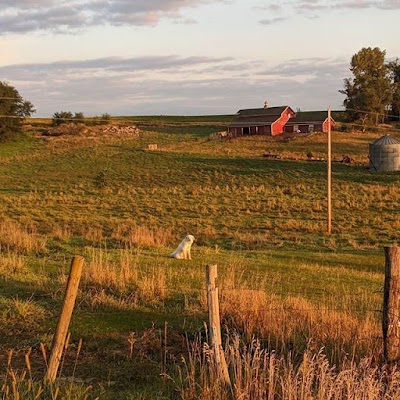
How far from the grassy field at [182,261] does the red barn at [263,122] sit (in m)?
18.7

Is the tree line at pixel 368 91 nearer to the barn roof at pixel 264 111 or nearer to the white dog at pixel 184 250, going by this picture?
the barn roof at pixel 264 111

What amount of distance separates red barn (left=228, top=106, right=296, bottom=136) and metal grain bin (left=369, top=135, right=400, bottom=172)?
90.6 feet

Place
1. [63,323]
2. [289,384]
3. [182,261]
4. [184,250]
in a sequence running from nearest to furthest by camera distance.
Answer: [289,384]
[63,323]
[182,261]
[184,250]

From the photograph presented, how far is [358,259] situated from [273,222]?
9.63 metres

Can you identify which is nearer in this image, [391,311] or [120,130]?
[391,311]

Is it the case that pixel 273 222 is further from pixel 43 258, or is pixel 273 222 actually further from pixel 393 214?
pixel 43 258

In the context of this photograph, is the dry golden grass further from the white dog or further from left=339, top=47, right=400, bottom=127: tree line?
left=339, top=47, right=400, bottom=127: tree line

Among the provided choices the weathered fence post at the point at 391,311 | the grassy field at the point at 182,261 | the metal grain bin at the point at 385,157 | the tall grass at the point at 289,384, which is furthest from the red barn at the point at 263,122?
the tall grass at the point at 289,384

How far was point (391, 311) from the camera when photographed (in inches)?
225

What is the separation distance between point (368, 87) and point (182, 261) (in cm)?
7336

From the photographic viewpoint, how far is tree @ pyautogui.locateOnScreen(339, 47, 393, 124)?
81.4m

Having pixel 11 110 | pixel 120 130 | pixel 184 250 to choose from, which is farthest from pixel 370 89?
pixel 184 250

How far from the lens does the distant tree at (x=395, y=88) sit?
88.9 metres

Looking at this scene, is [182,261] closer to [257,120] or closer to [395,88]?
[257,120]
